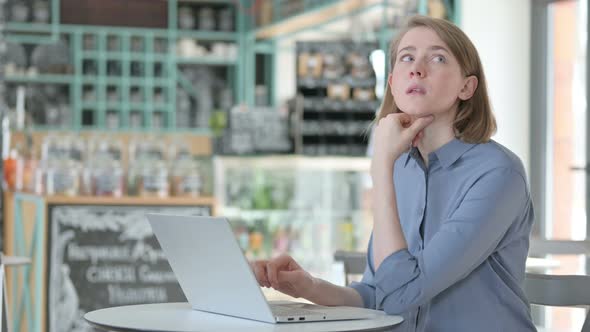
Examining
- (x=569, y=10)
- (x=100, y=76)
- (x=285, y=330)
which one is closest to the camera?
(x=285, y=330)

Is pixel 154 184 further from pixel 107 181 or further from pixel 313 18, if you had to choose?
pixel 313 18

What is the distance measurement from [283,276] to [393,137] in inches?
13.7

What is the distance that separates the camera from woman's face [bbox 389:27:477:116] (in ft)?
6.32

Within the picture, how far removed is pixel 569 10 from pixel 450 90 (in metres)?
5.13

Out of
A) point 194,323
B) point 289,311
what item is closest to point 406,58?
point 289,311

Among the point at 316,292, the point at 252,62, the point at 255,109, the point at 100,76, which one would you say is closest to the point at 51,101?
the point at 100,76

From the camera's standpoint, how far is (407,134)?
1885mm

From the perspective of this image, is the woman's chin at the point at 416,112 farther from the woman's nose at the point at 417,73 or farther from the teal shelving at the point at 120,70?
the teal shelving at the point at 120,70

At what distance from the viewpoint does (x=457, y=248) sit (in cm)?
177

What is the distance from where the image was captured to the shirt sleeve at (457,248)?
1.77 m

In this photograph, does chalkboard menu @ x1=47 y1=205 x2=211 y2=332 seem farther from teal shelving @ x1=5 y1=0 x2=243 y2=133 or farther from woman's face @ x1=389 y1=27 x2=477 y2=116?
teal shelving @ x1=5 y1=0 x2=243 y2=133

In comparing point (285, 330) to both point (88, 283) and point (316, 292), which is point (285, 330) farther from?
point (88, 283)

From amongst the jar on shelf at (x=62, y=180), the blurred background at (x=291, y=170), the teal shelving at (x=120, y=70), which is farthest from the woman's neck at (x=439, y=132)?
the teal shelving at (x=120, y=70)

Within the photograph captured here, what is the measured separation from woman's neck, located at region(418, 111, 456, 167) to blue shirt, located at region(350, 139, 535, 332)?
0.02 metres
